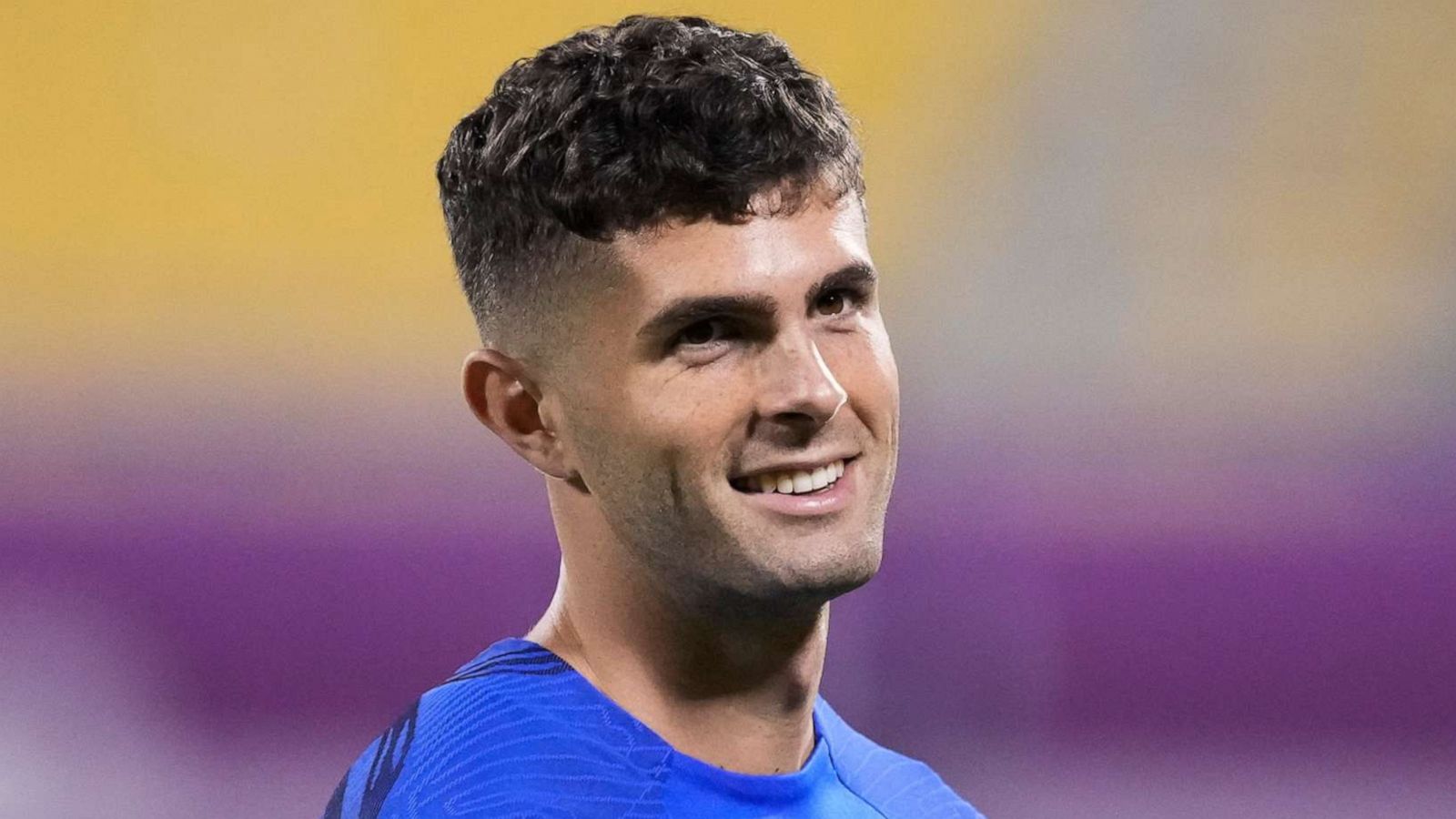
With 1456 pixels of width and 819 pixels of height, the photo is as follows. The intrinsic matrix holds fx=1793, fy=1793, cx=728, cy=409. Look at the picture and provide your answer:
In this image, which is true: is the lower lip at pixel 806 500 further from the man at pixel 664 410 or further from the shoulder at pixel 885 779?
the shoulder at pixel 885 779

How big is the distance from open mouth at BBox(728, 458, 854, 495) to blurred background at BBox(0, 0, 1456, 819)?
1.79m

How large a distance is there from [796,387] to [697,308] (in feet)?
0.32

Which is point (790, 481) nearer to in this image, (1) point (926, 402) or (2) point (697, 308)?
(2) point (697, 308)

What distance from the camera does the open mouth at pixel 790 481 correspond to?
140 cm

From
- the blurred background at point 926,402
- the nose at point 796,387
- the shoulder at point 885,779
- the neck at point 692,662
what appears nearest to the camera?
the nose at point 796,387

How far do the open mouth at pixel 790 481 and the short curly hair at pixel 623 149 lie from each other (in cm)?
20

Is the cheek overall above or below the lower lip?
above

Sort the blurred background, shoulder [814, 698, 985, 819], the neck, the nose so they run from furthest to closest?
the blurred background < shoulder [814, 698, 985, 819] < the neck < the nose

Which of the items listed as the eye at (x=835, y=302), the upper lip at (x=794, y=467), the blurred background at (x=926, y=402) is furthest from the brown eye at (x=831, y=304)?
the blurred background at (x=926, y=402)

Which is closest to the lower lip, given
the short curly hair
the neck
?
the neck

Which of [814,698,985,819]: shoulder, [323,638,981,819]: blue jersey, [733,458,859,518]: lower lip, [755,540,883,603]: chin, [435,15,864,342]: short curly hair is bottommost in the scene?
[814,698,985,819]: shoulder

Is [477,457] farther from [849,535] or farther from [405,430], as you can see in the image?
[849,535]

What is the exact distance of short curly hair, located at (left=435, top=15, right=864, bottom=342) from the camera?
139 cm

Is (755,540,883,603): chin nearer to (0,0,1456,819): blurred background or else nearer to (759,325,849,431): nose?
(759,325,849,431): nose
